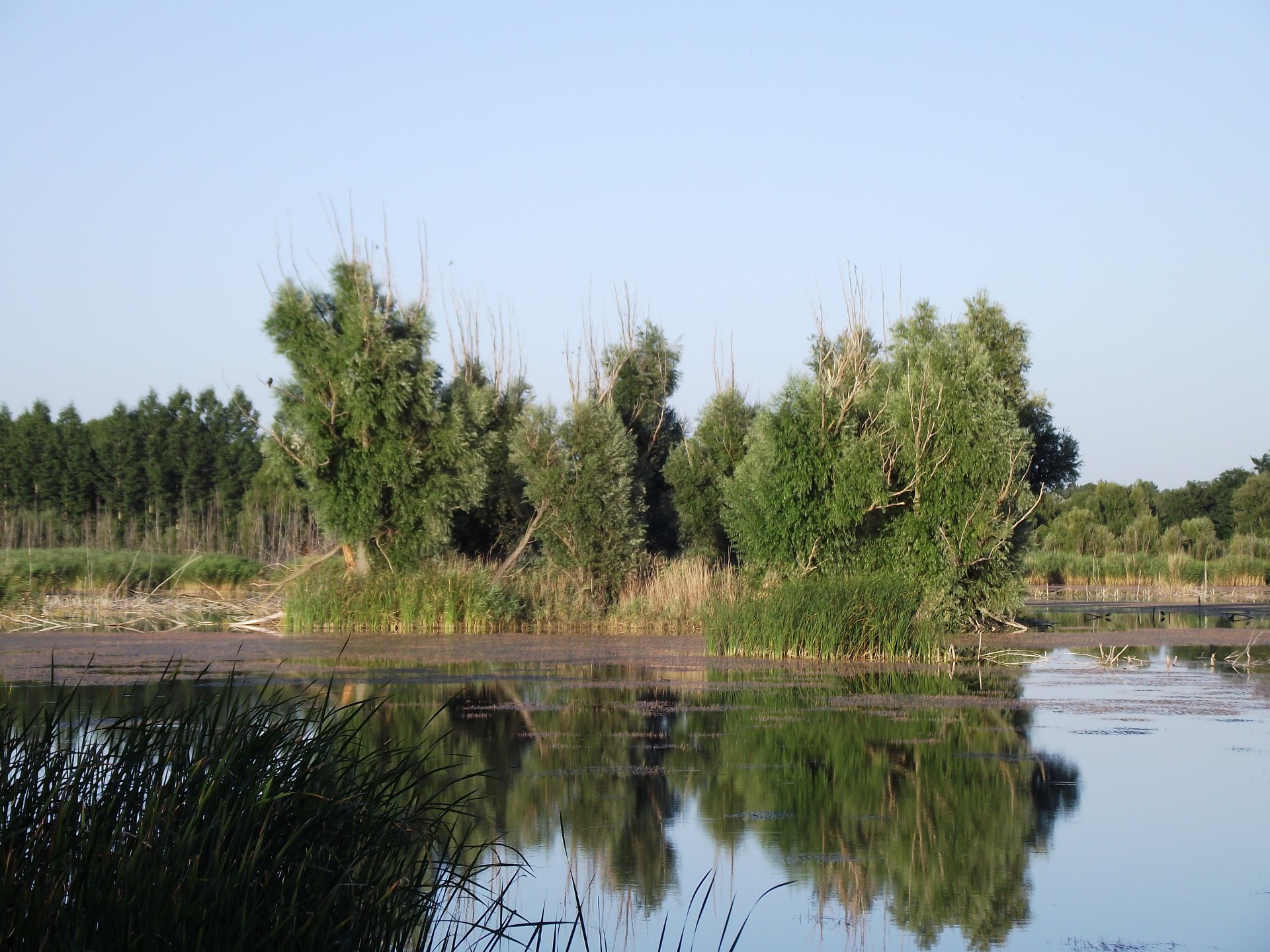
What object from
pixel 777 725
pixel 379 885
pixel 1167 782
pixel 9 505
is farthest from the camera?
pixel 9 505

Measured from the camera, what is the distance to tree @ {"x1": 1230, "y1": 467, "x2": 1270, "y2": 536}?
6438 centimetres

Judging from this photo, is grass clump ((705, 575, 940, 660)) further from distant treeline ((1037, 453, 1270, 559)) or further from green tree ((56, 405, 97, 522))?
green tree ((56, 405, 97, 522))

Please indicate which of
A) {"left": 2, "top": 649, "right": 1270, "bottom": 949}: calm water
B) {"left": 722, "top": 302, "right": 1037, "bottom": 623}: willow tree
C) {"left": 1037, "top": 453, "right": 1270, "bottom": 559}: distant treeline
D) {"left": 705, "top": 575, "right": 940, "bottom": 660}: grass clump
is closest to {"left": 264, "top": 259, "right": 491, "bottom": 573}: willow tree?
{"left": 722, "top": 302, "right": 1037, "bottom": 623}: willow tree

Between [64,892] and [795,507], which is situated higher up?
[795,507]

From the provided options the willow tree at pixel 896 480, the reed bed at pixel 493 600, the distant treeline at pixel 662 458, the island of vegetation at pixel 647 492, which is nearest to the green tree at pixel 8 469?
the island of vegetation at pixel 647 492

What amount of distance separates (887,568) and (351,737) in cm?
2116

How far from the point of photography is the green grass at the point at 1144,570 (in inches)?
1972

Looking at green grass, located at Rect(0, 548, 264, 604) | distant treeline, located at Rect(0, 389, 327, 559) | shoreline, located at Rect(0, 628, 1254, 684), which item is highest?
distant treeline, located at Rect(0, 389, 327, 559)

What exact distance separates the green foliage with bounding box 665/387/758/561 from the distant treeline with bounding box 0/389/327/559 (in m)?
24.3

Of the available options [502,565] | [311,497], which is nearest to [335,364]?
[311,497]

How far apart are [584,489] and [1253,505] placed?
47.3 meters

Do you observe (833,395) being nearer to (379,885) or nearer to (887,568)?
(887,568)

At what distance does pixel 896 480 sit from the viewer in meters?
26.8

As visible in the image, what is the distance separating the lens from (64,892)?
5.23 metres
